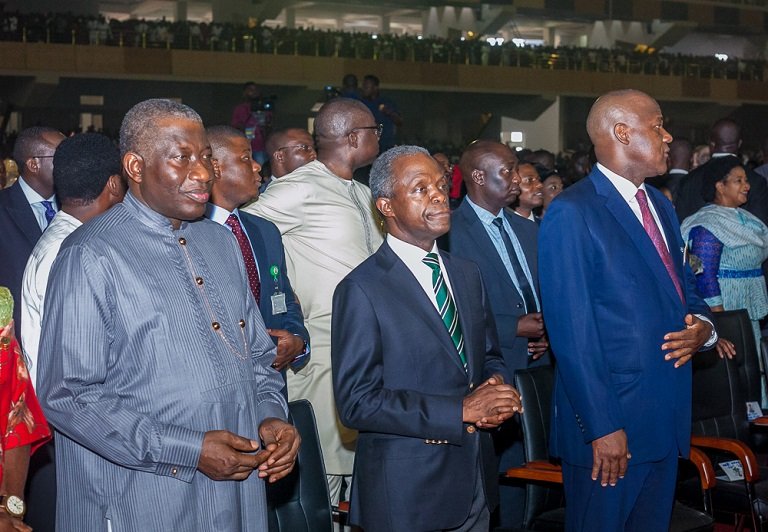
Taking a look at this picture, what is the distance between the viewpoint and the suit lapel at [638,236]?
3129mm

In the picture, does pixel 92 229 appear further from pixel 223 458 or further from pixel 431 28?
pixel 431 28

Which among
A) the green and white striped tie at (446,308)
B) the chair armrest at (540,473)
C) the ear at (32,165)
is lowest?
the chair armrest at (540,473)

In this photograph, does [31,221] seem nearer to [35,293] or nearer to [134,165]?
[35,293]

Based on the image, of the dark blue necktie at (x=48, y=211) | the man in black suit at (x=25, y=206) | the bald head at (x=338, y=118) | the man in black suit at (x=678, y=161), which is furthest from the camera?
the man in black suit at (x=678, y=161)

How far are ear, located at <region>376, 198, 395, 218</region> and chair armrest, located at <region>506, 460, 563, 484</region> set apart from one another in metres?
1.08

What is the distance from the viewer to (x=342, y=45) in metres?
23.0

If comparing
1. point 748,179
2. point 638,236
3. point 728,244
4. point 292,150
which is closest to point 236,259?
point 638,236

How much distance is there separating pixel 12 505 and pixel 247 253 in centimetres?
170

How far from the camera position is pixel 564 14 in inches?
1178

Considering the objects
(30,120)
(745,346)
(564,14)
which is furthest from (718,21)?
(745,346)

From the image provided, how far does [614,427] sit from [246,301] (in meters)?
1.19

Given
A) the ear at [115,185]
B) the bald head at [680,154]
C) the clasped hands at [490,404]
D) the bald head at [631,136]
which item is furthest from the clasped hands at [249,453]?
the bald head at [680,154]

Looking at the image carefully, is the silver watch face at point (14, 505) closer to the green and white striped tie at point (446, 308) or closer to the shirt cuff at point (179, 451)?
the shirt cuff at point (179, 451)

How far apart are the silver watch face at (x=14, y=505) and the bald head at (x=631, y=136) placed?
2034 mm
